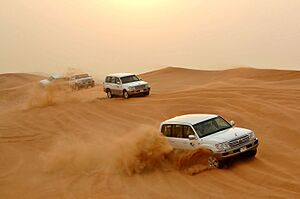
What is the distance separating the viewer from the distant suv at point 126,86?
30688mm

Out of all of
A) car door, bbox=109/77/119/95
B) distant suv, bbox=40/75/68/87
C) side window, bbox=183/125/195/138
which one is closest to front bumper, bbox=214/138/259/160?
side window, bbox=183/125/195/138

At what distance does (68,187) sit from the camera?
13.9m

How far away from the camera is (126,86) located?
30797mm

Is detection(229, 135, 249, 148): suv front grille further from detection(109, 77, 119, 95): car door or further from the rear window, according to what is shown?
detection(109, 77, 119, 95): car door

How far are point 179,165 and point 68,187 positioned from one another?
315cm

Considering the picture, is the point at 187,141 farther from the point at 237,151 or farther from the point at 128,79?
the point at 128,79

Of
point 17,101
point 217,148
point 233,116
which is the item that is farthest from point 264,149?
point 17,101

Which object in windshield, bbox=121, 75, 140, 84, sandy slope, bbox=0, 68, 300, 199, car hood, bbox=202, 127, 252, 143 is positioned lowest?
sandy slope, bbox=0, 68, 300, 199

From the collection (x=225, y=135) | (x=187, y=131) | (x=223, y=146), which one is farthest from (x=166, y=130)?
(x=223, y=146)

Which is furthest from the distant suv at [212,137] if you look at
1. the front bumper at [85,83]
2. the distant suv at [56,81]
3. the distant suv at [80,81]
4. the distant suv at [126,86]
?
the front bumper at [85,83]

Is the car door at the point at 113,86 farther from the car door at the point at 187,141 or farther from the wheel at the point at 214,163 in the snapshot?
the wheel at the point at 214,163

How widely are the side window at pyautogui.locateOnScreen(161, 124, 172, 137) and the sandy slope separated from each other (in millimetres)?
360

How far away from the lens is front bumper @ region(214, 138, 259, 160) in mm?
13188

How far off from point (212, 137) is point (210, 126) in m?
0.81
